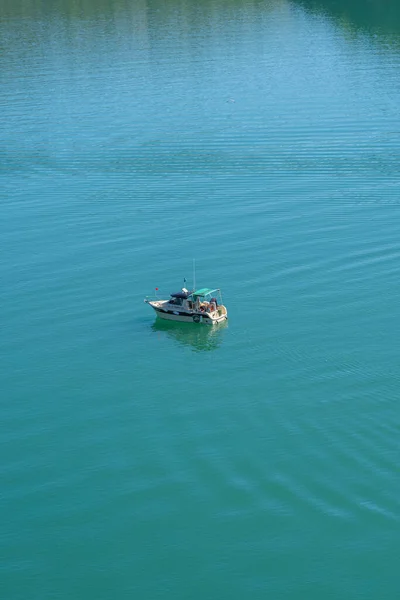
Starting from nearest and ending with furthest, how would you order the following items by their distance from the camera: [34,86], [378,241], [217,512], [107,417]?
[217,512] < [107,417] < [378,241] < [34,86]

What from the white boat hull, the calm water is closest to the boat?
the white boat hull

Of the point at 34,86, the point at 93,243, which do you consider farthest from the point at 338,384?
the point at 34,86

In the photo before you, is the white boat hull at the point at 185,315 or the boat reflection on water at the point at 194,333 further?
the white boat hull at the point at 185,315

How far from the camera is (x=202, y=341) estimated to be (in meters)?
50.9

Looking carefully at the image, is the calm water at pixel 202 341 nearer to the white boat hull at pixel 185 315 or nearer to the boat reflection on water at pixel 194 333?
the boat reflection on water at pixel 194 333

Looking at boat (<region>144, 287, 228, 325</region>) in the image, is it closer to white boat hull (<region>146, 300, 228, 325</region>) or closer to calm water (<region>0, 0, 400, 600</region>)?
white boat hull (<region>146, 300, 228, 325</region>)

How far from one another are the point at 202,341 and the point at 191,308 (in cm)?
223

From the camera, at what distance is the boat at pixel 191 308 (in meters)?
51.6

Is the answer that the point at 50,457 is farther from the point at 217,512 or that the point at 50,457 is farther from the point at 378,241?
the point at 378,241

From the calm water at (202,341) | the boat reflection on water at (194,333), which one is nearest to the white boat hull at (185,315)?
the boat reflection on water at (194,333)

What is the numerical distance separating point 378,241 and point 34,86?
170 feet

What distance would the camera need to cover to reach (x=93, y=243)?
61.9 meters

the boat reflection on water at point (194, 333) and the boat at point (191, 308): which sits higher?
the boat at point (191, 308)

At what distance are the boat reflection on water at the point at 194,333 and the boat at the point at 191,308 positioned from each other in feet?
0.88
